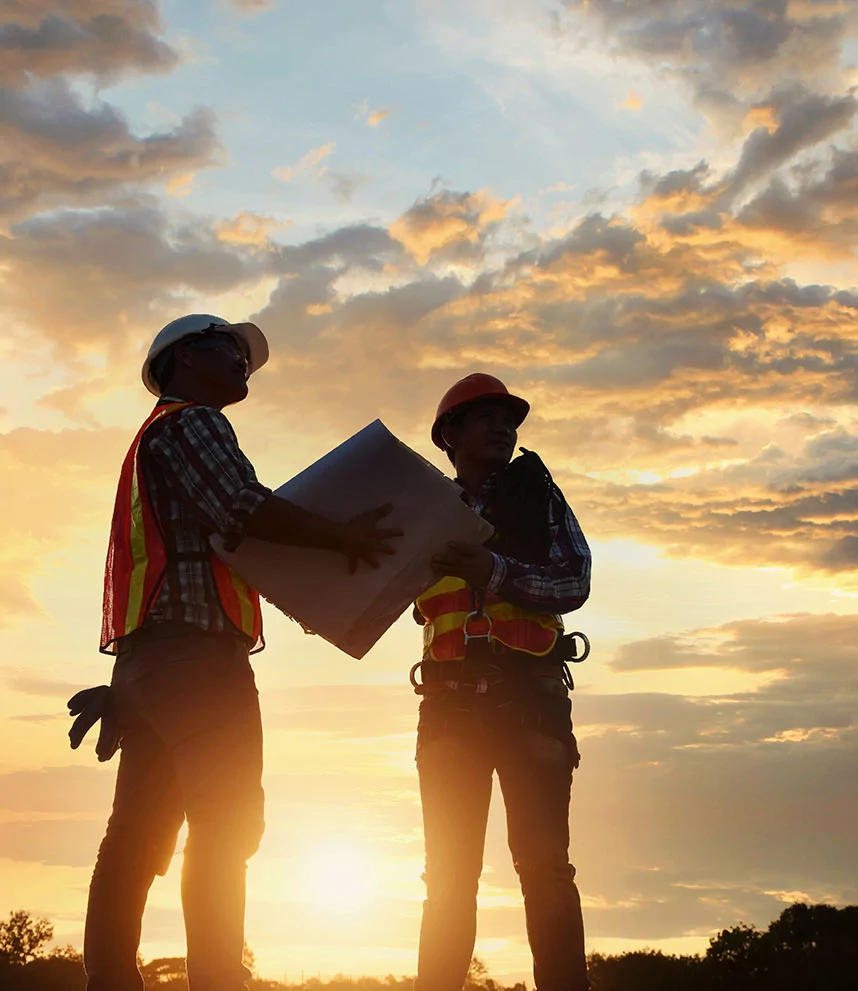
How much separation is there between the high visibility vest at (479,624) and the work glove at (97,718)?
180 centimetres


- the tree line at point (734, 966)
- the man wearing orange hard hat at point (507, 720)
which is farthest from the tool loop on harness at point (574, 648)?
the tree line at point (734, 966)

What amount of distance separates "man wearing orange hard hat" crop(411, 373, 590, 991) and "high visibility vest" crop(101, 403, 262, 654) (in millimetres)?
1013

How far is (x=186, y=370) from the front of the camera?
5.22 m

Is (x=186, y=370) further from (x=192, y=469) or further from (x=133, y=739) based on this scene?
(x=133, y=739)

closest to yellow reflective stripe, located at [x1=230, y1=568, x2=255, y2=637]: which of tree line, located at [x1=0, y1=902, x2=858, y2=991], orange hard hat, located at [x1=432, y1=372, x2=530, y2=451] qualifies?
orange hard hat, located at [x1=432, y1=372, x2=530, y2=451]

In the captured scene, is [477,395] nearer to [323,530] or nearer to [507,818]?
[323,530]

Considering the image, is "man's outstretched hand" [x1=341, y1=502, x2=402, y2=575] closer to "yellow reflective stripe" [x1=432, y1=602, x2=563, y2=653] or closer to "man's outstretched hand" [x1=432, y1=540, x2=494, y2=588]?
"man's outstretched hand" [x1=432, y1=540, x2=494, y2=588]

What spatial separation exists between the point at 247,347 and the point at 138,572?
1273 millimetres

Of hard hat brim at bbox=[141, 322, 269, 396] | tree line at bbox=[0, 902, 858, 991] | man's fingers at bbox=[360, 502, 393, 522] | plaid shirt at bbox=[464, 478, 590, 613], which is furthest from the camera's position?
tree line at bbox=[0, 902, 858, 991]

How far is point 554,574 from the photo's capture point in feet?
19.5

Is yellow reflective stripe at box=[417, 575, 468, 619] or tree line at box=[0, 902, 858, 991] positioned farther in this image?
tree line at box=[0, 902, 858, 991]

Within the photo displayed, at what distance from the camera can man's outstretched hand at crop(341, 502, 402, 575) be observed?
505cm

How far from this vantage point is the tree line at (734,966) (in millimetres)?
14086

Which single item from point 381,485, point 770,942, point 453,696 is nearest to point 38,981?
point 770,942
